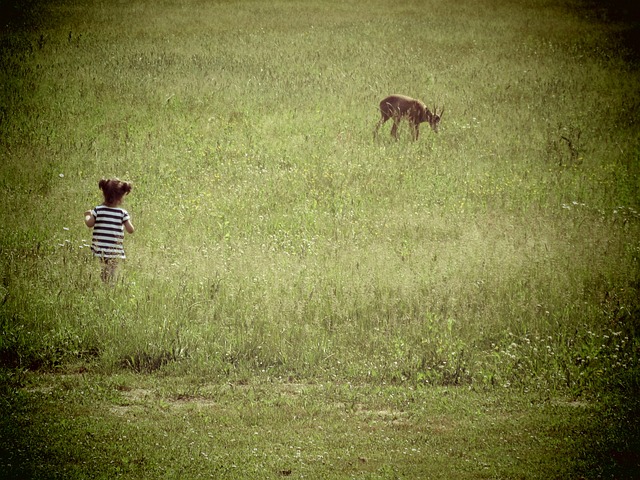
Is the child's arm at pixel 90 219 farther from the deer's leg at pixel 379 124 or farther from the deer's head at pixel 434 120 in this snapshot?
the deer's head at pixel 434 120

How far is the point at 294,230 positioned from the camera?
13.1 meters

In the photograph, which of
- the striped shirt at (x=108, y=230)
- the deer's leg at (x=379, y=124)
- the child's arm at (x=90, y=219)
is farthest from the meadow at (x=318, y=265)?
the child's arm at (x=90, y=219)

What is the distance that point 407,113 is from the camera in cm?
1833

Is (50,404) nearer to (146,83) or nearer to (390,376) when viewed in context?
(390,376)

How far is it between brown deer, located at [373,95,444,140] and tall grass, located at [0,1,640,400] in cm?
42

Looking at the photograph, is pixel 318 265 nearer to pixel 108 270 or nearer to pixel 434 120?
pixel 108 270

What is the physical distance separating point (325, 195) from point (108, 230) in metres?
6.07

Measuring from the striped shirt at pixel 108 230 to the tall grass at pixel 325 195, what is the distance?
43 centimetres

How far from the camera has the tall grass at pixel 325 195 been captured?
8609 millimetres

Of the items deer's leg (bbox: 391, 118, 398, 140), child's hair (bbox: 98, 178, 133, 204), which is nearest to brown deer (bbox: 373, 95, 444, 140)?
deer's leg (bbox: 391, 118, 398, 140)

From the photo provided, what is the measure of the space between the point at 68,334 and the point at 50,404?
1662 millimetres

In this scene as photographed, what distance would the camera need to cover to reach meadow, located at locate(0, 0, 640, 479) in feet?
21.5

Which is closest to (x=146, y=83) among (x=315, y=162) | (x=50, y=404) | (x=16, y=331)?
(x=315, y=162)

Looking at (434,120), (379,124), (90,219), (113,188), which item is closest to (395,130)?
(379,124)
